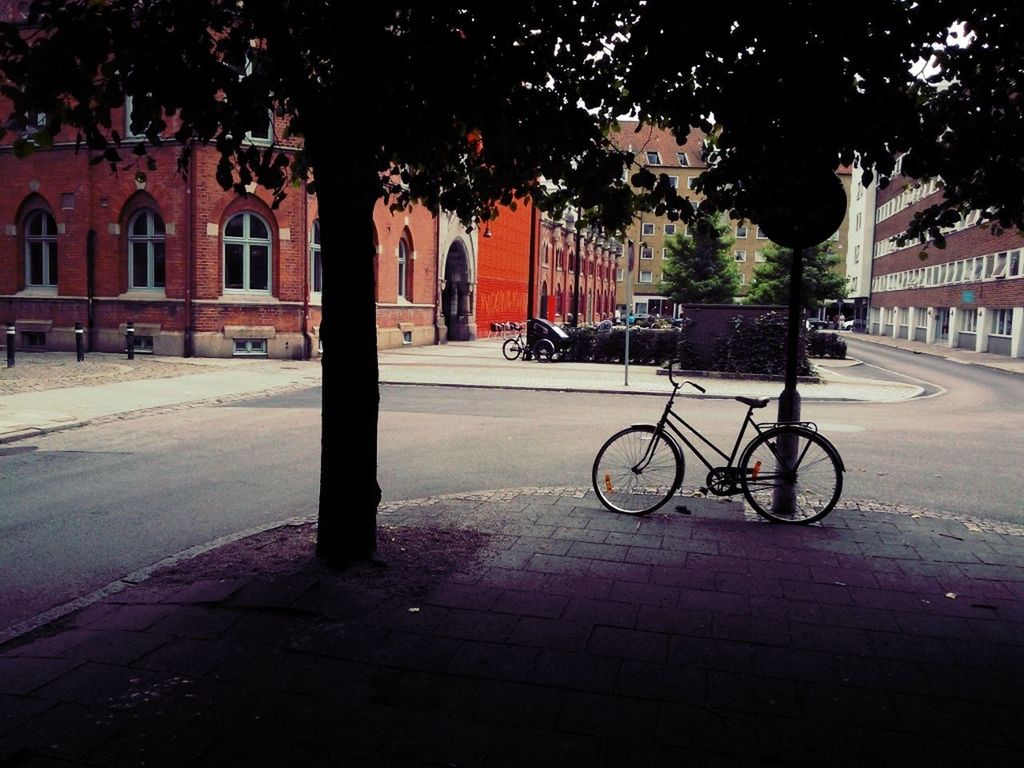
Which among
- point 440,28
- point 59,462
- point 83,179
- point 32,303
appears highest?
point 83,179

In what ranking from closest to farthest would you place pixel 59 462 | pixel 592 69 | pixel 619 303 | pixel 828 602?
pixel 828 602 → pixel 592 69 → pixel 59 462 → pixel 619 303

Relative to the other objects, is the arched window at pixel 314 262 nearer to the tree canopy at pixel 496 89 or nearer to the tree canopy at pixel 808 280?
the tree canopy at pixel 496 89

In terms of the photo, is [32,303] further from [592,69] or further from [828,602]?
[828,602]

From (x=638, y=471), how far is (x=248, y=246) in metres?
20.2

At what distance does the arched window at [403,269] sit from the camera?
104 ft

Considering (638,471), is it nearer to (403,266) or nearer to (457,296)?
(403,266)

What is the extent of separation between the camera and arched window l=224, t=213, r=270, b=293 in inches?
960

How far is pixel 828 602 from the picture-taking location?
15.1 feet

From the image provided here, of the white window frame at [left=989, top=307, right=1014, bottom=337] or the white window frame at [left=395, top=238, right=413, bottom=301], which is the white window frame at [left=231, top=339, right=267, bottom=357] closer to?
the white window frame at [left=395, top=238, right=413, bottom=301]

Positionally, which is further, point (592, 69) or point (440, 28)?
point (592, 69)

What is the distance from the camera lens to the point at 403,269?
106 feet

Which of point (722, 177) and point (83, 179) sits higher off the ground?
point (83, 179)

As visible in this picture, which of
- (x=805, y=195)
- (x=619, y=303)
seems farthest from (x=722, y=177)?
(x=619, y=303)

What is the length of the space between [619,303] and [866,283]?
38.4 meters
